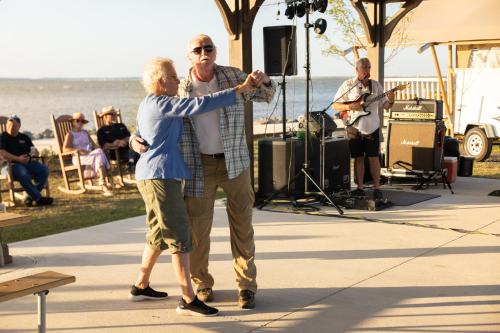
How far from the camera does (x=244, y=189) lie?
173 inches

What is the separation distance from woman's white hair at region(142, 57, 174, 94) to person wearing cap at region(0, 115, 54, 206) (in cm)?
524

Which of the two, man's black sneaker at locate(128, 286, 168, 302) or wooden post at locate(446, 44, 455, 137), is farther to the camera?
wooden post at locate(446, 44, 455, 137)

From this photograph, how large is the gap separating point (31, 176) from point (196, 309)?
5.56 metres

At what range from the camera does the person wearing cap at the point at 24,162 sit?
8.92 metres

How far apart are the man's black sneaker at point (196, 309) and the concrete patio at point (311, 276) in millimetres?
43

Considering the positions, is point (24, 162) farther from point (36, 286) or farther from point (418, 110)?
point (36, 286)

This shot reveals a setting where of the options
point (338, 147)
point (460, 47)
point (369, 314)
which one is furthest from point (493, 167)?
point (369, 314)

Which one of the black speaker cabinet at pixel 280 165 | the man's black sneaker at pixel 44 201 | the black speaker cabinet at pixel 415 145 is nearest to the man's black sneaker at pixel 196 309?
the black speaker cabinet at pixel 280 165

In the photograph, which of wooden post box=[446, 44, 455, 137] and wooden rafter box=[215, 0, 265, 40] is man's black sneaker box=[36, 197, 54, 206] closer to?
wooden rafter box=[215, 0, 265, 40]

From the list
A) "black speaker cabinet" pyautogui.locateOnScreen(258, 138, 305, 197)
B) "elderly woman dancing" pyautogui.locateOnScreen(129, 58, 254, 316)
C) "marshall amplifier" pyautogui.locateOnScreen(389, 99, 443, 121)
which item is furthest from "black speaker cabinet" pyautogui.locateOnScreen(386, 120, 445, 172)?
"elderly woman dancing" pyautogui.locateOnScreen(129, 58, 254, 316)

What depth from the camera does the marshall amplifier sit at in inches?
378

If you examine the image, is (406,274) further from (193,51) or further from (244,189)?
(193,51)

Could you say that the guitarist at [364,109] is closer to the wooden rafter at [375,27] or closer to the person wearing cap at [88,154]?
the wooden rafter at [375,27]

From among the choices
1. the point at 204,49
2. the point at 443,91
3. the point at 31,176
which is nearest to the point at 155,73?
the point at 204,49
